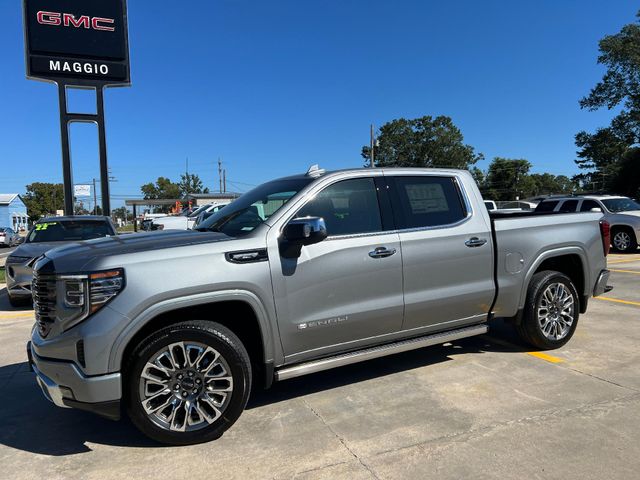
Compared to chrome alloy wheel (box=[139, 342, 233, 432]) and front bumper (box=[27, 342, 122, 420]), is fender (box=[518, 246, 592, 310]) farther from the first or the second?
front bumper (box=[27, 342, 122, 420])

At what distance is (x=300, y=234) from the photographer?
3.44 meters

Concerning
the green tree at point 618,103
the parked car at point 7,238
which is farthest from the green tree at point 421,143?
the parked car at point 7,238

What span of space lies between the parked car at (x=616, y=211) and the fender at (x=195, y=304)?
12634 mm

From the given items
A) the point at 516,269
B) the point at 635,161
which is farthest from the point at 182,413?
the point at 635,161

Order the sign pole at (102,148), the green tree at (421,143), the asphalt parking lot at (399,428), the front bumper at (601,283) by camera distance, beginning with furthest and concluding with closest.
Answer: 1. the green tree at (421,143)
2. the sign pole at (102,148)
3. the front bumper at (601,283)
4. the asphalt parking lot at (399,428)

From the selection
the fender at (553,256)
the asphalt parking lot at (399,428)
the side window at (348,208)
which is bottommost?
the asphalt parking lot at (399,428)

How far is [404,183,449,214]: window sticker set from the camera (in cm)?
437

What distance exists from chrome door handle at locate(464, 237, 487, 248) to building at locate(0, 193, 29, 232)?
73.8m

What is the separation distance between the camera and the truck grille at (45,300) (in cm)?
319

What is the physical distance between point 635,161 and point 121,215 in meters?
113

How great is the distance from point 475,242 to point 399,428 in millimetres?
1916

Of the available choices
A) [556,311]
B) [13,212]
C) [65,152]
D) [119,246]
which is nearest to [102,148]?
[65,152]

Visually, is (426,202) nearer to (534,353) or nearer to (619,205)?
(534,353)

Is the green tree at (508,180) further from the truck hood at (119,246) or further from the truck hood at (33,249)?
the truck hood at (119,246)
